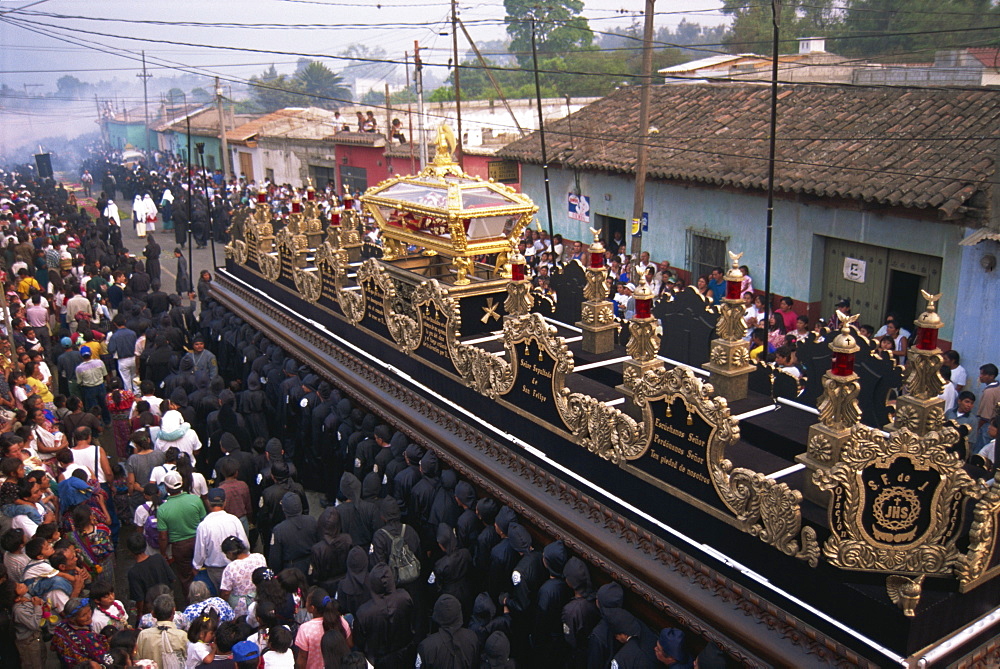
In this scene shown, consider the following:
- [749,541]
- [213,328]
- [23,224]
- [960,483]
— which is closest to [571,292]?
[749,541]

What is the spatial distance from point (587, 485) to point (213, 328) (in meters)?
8.34

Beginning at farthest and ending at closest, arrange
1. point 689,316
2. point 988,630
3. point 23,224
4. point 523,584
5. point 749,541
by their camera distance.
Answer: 1. point 23,224
2. point 689,316
3. point 523,584
4. point 749,541
5. point 988,630

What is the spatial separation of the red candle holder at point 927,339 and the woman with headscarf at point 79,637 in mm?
5038

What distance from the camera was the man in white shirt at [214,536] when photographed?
19.6ft

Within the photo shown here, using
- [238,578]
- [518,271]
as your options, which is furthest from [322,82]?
[238,578]

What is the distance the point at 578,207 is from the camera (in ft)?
52.1

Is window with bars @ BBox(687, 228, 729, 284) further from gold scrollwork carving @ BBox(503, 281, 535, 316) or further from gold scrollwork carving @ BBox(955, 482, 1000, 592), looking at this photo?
gold scrollwork carving @ BBox(955, 482, 1000, 592)

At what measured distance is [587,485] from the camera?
18.6 ft

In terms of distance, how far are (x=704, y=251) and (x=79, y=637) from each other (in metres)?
11.6

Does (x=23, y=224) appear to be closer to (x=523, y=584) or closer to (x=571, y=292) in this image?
(x=571, y=292)

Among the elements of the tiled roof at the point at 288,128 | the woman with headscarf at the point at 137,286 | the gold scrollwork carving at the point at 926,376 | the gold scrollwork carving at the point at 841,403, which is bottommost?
the woman with headscarf at the point at 137,286

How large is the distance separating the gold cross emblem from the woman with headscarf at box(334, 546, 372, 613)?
2876 mm

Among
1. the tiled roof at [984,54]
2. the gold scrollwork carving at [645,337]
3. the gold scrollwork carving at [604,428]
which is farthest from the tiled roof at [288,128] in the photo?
the gold scrollwork carving at [645,337]

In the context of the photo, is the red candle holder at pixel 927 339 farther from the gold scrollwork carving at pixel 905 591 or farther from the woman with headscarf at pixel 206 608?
the woman with headscarf at pixel 206 608
